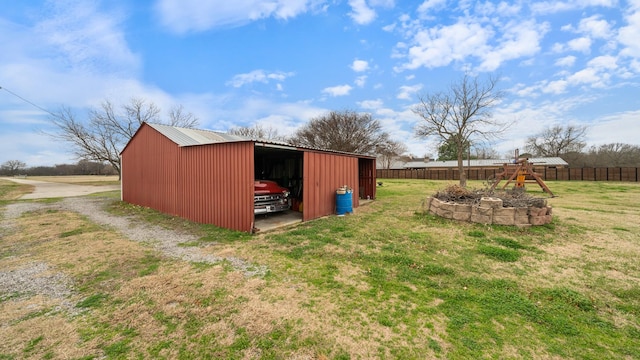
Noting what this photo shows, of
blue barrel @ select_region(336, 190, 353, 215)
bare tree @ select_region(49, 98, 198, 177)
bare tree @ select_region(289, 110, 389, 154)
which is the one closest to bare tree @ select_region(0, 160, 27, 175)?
bare tree @ select_region(49, 98, 198, 177)

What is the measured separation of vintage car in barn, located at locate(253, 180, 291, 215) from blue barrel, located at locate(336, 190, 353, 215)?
1.78 metres

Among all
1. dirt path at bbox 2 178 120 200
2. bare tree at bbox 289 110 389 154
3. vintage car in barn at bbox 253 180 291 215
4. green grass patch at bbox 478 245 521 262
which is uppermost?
bare tree at bbox 289 110 389 154

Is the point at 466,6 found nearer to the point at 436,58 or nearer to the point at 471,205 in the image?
the point at 436,58

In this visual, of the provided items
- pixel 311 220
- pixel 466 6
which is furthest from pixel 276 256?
pixel 466 6

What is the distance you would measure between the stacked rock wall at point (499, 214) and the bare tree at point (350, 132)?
2316 centimetres

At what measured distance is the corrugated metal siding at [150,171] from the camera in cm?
855

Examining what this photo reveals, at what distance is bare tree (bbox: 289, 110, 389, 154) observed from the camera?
2973 centimetres

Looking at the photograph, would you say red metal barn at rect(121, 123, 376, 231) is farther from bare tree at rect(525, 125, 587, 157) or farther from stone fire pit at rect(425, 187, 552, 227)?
bare tree at rect(525, 125, 587, 157)

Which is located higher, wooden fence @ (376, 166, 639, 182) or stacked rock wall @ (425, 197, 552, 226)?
wooden fence @ (376, 166, 639, 182)

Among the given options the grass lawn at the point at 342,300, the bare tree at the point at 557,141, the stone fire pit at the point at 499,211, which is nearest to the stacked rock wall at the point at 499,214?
the stone fire pit at the point at 499,211

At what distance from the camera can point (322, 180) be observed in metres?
8.32

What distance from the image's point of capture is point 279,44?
11.4 metres

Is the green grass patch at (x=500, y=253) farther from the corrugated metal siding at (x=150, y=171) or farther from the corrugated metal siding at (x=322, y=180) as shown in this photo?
the corrugated metal siding at (x=150, y=171)

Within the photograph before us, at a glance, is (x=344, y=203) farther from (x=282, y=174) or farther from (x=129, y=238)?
(x=129, y=238)
